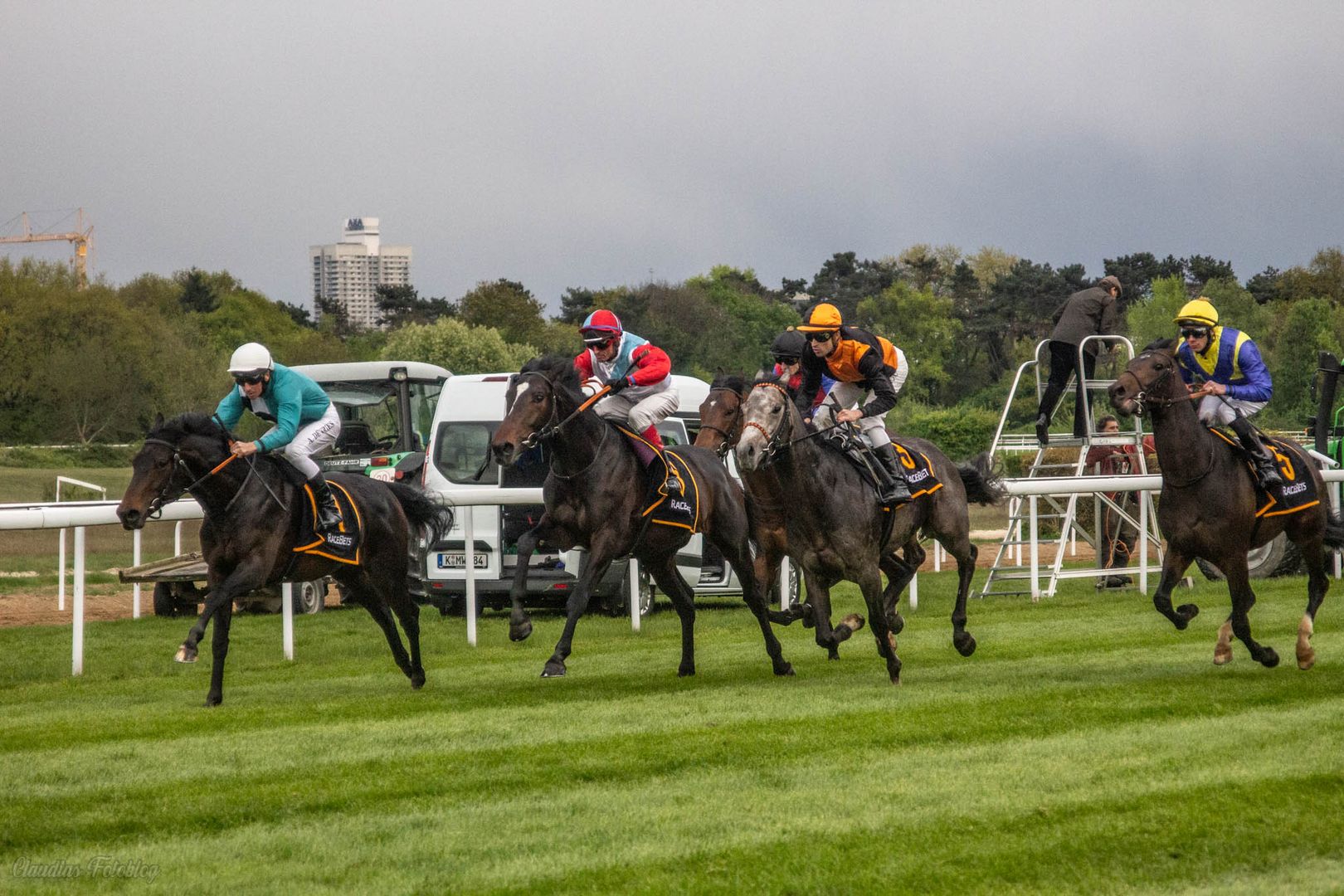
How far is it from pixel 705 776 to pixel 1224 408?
4593 millimetres

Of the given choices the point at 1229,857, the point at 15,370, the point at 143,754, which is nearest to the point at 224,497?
the point at 143,754

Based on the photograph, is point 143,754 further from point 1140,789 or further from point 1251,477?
point 1251,477

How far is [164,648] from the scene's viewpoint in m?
12.1

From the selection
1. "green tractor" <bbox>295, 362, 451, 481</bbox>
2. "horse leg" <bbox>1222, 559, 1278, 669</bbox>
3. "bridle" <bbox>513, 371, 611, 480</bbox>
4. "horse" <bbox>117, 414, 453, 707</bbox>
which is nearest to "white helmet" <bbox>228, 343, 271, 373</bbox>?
"horse" <bbox>117, 414, 453, 707</bbox>

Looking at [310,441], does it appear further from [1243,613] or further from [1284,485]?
[1284,485]

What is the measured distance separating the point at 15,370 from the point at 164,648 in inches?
1624

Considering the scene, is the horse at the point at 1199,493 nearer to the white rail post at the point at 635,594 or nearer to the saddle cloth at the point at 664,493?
the saddle cloth at the point at 664,493

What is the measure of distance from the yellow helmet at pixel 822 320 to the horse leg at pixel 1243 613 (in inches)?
102

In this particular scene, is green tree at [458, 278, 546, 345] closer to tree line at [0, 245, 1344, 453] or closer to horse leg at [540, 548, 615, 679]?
tree line at [0, 245, 1344, 453]

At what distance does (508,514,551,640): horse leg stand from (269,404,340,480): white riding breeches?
52.1 inches

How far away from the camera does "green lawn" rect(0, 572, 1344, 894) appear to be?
4652 millimetres

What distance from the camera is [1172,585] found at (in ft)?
29.6

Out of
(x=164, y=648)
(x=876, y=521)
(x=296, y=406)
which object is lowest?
(x=164, y=648)

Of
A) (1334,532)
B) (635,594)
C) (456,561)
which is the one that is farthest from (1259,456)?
(456,561)
